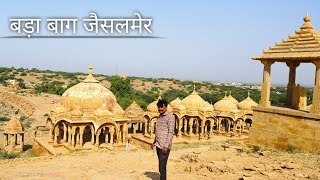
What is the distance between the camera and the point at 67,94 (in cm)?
2089

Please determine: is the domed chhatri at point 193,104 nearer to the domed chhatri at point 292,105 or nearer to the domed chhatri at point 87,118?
the domed chhatri at point 87,118

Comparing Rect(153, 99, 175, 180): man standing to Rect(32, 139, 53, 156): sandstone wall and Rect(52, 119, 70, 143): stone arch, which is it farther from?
Rect(32, 139, 53, 156): sandstone wall

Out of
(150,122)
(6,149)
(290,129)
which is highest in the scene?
(290,129)

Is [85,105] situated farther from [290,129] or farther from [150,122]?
[290,129]

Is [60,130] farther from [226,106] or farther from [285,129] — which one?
[285,129]

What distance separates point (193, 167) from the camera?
27.4 ft

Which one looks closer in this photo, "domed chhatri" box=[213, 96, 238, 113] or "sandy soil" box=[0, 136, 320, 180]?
"sandy soil" box=[0, 136, 320, 180]

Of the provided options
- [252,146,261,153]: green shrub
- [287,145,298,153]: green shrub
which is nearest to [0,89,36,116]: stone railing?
[252,146,261,153]: green shrub

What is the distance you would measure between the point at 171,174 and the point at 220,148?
3.48 m

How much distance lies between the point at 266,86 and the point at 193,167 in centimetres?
422

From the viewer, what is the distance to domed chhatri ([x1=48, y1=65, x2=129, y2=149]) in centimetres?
1905

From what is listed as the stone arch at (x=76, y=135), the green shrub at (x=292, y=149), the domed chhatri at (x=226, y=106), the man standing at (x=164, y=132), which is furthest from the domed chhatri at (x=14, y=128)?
the man standing at (x=164, y=132)

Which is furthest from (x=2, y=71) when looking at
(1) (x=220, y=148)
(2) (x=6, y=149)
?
(1) (x=220, y=148)

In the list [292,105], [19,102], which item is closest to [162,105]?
[292,105]
